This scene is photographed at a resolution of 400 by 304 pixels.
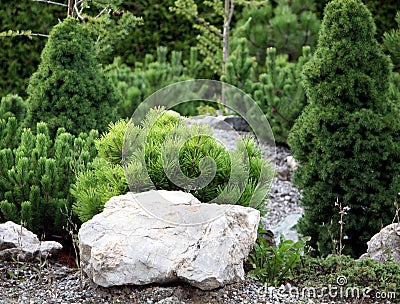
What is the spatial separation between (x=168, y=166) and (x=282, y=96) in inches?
147

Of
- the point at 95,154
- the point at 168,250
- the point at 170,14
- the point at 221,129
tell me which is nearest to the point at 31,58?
the point at 170,14

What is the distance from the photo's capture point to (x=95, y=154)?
5480 mm

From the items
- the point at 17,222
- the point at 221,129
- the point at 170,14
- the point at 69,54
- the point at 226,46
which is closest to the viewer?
the point at 17,222

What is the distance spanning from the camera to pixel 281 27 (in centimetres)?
990

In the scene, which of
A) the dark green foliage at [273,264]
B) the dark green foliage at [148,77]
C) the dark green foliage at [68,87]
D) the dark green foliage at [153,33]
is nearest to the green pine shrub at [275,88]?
the dark green foliage at [148,77]

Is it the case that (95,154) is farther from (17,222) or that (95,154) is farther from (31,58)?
(31,58)

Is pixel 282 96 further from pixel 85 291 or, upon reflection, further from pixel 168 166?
pixel 85 291

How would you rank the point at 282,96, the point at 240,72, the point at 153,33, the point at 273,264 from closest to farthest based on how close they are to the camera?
the point at 273,264 → the point at 282,96 → the point at 240,72 → the point at 153,33

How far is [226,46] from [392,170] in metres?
4.45

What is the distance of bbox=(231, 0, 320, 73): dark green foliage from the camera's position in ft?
32.3

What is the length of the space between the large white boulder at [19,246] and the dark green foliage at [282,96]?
3.78m

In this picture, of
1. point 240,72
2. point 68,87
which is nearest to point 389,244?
point 68,87

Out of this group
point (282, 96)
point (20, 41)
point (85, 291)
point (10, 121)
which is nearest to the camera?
point (85, 291)

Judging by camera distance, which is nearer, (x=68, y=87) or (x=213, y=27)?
(x=68, y=87)
